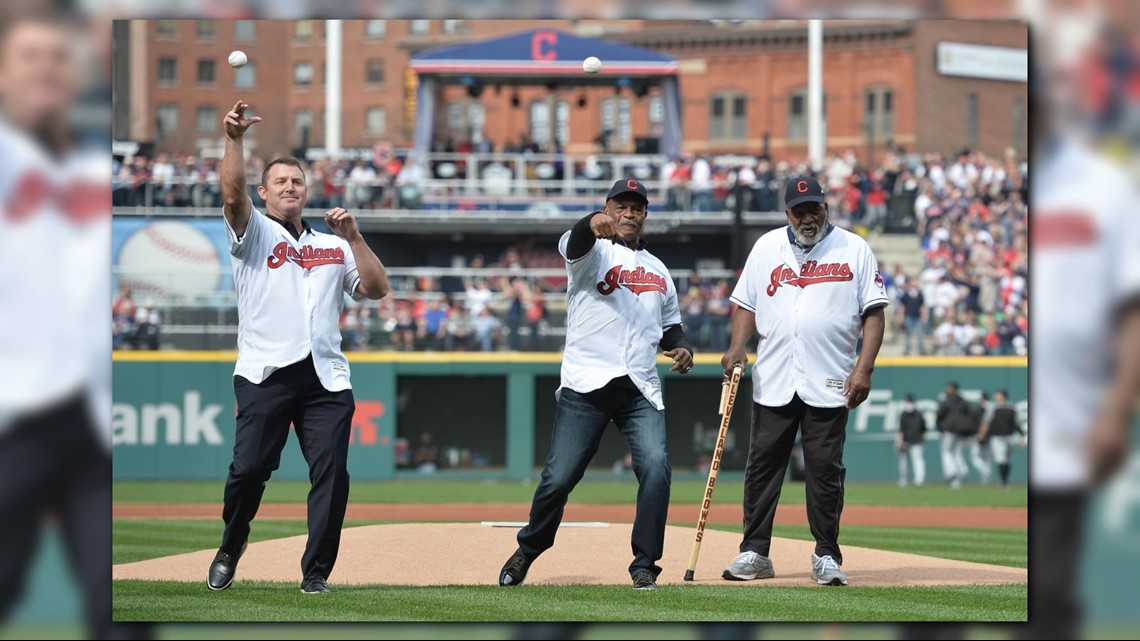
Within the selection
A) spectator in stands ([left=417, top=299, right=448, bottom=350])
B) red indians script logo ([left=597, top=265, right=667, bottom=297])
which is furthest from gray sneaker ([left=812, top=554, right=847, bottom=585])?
spectator in stands ([left=417, top=299, right=448, bottom=350])

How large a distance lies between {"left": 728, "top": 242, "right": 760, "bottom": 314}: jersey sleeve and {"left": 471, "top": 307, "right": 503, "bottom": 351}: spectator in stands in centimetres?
1678

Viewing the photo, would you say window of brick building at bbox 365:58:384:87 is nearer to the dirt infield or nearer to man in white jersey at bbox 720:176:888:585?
the dirt infield

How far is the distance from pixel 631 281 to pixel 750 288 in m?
0.82

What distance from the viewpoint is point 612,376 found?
22.9ft

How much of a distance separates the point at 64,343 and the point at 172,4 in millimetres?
1037

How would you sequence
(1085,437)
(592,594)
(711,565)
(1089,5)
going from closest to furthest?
(1085,437) → (1089,5) → (592,594) → (711,565)

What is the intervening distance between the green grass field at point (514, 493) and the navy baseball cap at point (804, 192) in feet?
35.5

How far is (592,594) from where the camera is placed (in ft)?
21.2

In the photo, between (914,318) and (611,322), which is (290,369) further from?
(914,318)

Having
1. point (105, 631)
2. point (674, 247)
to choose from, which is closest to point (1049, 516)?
point (105, 631)

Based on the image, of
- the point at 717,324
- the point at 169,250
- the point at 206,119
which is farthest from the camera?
the point at 206,119

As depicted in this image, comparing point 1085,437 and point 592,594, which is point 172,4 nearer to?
point 1085,437

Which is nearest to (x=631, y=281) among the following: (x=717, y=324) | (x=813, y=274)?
(x=813, y=274)

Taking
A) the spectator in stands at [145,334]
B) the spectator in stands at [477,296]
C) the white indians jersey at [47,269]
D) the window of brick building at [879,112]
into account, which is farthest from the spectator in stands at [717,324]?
the window of brick building at [879,112]
